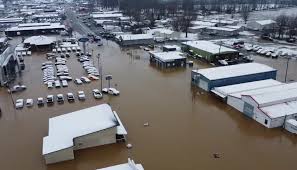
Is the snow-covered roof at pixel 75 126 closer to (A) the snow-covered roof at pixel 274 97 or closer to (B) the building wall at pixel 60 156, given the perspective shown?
(B) the building wall at pixel 60 156

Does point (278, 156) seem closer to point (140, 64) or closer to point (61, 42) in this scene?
point (140, 64)

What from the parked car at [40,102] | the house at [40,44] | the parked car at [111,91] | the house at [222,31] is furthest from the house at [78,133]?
the house at [222,31]

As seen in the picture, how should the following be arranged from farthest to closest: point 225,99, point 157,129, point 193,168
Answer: point 225,99 < point 157,129 < point 193,168

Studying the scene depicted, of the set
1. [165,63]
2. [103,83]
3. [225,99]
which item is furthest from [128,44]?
[225,99]

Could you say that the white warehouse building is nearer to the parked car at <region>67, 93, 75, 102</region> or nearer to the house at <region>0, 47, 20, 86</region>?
the parked car at <region>67, 93, 75, 102</region>

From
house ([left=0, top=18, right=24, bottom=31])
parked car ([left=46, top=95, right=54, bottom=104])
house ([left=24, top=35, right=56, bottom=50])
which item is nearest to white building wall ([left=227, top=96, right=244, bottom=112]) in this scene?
parked car ([left=46, top=95, right=54, bottom=104])

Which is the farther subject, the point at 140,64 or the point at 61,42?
the point at 61,42

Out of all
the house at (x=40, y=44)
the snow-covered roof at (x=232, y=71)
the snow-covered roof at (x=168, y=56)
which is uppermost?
the house at (x=40, y=44)
